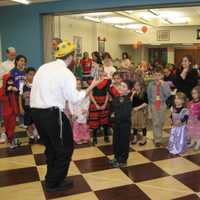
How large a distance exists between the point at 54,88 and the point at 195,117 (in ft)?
7.77

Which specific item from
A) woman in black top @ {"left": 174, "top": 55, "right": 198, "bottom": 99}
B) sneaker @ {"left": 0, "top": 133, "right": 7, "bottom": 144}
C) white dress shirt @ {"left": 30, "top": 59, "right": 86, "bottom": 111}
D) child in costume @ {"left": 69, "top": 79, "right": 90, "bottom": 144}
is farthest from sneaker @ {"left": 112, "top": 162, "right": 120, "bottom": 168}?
sneaker @ {"left": 0, "top": 133, "right": 7, "bottom": 144}

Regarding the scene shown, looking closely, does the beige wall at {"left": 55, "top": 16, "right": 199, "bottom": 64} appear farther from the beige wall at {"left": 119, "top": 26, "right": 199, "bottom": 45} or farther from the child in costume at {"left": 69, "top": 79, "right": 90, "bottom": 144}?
the child in costume at {"left": 69, "top": 79, "right": 90, "bottom": 144}

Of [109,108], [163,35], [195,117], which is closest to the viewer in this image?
[109,108]

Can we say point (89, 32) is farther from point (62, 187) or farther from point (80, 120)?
point (62, 187)

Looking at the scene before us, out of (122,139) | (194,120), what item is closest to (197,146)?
(194,120)

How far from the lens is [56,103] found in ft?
9.21

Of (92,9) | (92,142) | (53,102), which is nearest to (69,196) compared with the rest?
(53,102)

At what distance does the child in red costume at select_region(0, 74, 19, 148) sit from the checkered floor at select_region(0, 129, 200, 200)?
1.01 ft

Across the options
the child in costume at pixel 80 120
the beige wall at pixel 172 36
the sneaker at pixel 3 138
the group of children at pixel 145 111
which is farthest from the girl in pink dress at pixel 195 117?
the beige wall at pixel 172 36

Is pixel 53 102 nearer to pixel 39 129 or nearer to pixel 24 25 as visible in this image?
pixel 39 129

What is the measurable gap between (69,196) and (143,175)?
927 millimetres

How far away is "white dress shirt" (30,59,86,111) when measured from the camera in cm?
273

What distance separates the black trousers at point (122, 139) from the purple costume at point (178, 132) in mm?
879

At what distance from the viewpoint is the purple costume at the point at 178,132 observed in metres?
4.21
